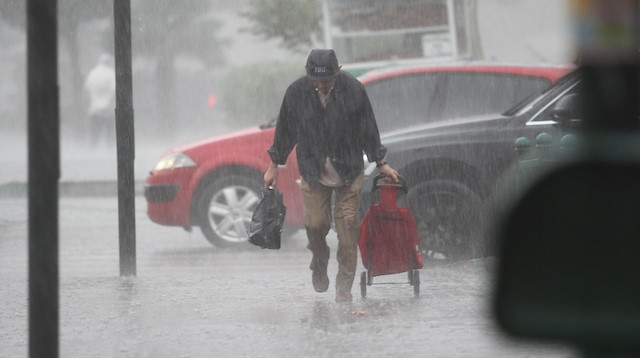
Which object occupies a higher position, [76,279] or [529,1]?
[529,1]

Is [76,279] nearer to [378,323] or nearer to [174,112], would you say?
[378,323]

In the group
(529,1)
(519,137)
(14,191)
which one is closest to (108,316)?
(519,137)

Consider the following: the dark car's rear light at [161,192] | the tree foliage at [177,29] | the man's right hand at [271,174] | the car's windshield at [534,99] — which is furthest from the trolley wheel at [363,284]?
the tree foliage at [177,29]

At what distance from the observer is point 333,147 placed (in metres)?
8.10

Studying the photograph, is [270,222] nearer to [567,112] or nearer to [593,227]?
[567,112]

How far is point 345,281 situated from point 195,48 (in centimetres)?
3237

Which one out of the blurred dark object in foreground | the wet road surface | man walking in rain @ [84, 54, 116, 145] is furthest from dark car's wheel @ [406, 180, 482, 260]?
man walking in rain @ [84, 54, 116, 145]

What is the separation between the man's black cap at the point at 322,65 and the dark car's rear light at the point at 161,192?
381 centimetres

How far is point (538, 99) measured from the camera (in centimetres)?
1009

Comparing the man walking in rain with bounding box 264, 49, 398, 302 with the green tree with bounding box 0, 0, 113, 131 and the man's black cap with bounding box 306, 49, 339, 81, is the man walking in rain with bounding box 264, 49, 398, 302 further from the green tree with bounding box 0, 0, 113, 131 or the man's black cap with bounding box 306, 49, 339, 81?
the green tree with bounding box 0, 0, 113, 131

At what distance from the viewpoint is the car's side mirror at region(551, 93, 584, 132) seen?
9.40 m

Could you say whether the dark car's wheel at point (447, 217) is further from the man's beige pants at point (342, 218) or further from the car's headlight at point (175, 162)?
the car's headlight at point (175, 162)

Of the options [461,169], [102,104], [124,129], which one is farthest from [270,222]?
[102,104]

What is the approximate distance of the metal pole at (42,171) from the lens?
169 inches
